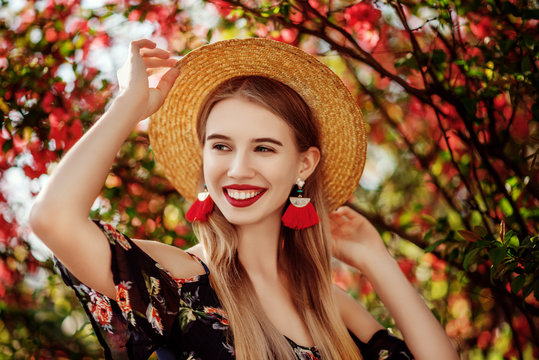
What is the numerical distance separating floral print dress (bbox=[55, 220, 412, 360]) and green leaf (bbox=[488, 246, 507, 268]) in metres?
0.92

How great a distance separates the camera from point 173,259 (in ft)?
7.02

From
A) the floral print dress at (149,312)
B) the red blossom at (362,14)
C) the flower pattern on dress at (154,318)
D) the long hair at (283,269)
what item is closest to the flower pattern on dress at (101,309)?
the floral print dress at (149,312)

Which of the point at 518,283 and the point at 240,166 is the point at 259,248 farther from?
the point at 518,283

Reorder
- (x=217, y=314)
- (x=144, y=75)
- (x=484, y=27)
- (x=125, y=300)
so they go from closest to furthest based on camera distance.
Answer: (x=125, y=300) < (x=144, y=75) < (x=217, y=314) < (x=484, y=27)

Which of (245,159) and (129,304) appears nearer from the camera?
(129,304)

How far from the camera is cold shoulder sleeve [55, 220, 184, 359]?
1770 millimetres

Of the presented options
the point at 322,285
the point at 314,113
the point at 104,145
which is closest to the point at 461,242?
the point at 322,285

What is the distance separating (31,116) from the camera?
2963mm

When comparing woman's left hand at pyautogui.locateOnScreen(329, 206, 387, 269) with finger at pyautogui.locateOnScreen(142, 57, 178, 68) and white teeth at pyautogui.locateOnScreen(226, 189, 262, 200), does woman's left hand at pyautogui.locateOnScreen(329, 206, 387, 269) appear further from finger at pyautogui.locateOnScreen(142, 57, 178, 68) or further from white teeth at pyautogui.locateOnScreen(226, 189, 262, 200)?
finger at pyautogui.locateOnScreen(142, 57, 178, 68)

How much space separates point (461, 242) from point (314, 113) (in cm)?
85

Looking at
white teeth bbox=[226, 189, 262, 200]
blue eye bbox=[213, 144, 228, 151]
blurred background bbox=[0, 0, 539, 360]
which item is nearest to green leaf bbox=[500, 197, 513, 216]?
blurred background bbox=[0, 0, 539, 360]

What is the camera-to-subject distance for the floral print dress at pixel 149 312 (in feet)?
5.83

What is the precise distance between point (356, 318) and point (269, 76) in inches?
45.7

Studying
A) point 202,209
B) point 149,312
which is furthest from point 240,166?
point 149,312
